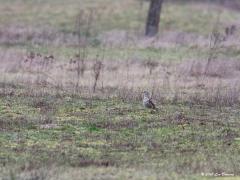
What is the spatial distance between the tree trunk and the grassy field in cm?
179

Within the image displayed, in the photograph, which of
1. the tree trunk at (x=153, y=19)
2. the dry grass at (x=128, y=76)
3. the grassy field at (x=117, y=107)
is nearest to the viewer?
the grassy field at (x=117, y=107)

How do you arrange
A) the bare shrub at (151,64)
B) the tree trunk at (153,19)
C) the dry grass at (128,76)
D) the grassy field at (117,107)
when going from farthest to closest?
the tree trunk at (153,19), the bare shrub at (151,64), the dry grass at (128,76), the grassy field at (117,107)

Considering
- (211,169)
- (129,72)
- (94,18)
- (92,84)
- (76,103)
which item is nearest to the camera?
(211,169)

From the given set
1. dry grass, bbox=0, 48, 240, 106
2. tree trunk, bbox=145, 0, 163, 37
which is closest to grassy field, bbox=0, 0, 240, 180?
dry grass, bbox=0, 48, 240, 106

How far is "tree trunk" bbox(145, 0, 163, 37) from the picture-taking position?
3925 cm

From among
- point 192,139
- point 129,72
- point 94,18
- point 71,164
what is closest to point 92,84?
point 129,72

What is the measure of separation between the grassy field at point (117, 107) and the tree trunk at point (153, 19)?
179 cm

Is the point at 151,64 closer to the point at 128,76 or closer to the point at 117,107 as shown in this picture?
the point at 128,76

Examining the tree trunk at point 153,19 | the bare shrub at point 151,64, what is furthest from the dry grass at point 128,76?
the tree trunk at point 153,19

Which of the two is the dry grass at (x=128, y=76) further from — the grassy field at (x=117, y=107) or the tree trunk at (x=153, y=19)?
the tree trunk at (x=153, y=19)

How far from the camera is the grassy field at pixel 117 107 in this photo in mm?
14070

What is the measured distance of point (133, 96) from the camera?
21.3 meters

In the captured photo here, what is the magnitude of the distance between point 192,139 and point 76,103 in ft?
14.7

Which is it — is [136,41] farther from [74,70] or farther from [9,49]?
[74,70]
